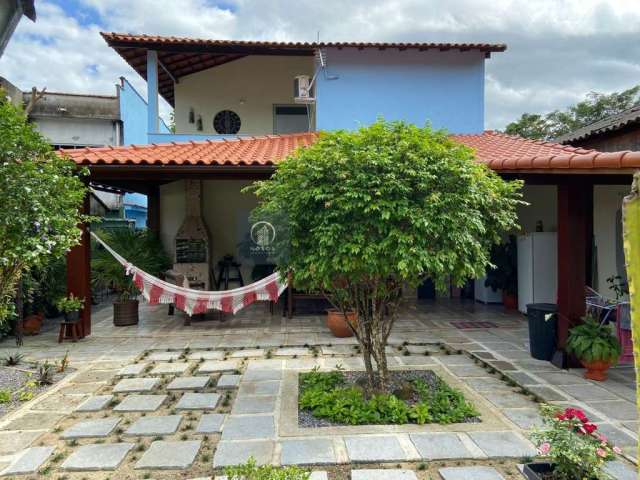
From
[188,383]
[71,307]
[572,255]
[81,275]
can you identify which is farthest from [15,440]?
[572,255]

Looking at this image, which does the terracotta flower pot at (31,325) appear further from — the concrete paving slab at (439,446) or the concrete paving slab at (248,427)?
the concrete paving slab at (439,446)

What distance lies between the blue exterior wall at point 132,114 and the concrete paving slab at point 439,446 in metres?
12.9

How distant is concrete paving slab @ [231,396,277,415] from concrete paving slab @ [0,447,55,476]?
128cm

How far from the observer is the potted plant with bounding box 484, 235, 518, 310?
7.71 m

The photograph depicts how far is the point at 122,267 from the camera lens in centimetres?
682

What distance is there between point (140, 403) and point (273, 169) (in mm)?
3434

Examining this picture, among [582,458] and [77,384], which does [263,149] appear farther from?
[582,458]

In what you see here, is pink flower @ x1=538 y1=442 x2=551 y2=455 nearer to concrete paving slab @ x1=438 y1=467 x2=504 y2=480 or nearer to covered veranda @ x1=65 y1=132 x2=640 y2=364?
concrete paving slab @ x1=438 y1=467 x2=504 y2=480

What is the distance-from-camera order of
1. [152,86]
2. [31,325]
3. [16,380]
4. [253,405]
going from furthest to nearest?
[152,86], [31,325], [16,380], [253,405]

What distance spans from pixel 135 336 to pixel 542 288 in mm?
6403

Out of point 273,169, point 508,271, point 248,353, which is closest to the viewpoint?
point 248,353

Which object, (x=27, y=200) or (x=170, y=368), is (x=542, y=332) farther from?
(x=27, y=200)

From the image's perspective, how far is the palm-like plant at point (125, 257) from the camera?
6816 mm

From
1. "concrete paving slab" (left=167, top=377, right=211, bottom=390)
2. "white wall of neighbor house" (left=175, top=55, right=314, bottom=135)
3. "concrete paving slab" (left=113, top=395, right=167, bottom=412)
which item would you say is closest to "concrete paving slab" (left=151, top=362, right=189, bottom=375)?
"concrete paving slab" (left=167, top=377, right=211, bottom=390)
